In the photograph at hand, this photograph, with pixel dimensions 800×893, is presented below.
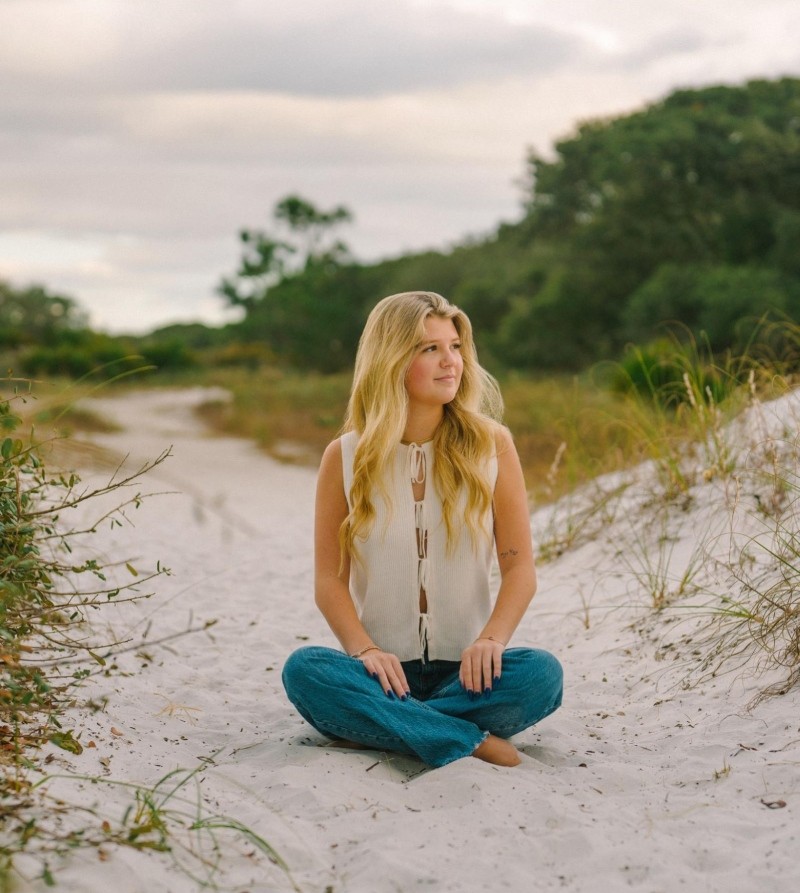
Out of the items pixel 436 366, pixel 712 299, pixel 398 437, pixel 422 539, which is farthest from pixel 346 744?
pixel 712 299

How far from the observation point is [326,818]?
2344 mm

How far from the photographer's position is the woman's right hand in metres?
2.67

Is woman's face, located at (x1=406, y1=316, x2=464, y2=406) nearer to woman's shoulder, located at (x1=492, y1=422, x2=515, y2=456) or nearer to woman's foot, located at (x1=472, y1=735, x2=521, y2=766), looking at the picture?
woman's shoulder, located at (x1=492, y1=422, x2=515, y2=456)

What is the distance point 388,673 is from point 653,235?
20.1 m

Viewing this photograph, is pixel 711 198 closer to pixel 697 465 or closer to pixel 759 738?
pixel 697 465

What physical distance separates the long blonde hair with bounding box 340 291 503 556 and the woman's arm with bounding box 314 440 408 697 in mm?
→ 61

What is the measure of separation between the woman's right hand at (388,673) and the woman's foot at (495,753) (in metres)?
0.24

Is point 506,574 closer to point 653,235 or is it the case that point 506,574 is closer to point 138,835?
point 138,835

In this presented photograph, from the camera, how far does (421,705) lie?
266cm

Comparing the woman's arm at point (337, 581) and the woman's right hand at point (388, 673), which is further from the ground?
the woman's arm at point (337, 581)

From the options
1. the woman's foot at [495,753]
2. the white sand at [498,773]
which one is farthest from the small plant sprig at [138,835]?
the woman's foot at [495,753]

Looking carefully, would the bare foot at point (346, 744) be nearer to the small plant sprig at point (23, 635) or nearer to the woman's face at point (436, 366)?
the small plant sprig at point (23, 635)

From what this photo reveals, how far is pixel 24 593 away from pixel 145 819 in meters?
0.72

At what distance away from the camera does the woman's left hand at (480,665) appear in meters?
2.64
